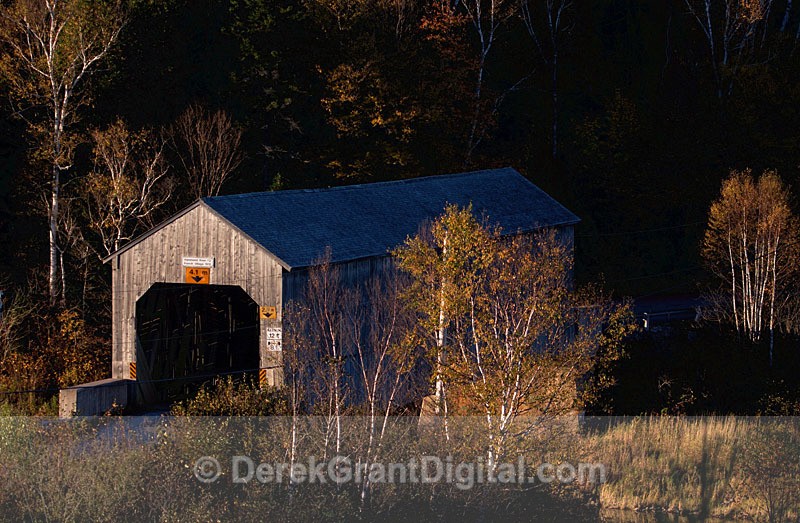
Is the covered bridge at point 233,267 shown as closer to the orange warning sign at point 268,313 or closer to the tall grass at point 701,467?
the orange warning sign at point 268,313

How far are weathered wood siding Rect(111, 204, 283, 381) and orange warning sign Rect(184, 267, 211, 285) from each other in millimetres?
184

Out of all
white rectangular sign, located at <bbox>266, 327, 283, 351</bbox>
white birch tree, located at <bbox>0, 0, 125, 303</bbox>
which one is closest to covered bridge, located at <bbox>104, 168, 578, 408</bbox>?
white rectangular sign, located at <bbox>266, 327, 283, 351</bbox>

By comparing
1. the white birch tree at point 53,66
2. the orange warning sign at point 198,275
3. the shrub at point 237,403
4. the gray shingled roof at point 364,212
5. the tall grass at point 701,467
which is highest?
the white birch tree at point 53,66

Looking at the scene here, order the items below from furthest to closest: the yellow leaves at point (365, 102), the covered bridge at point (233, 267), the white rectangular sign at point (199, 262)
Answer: the yellow leaves at point (365, 102) → the white rectangular sign at point (199, 262) → the covered bridge at point (233, 267)

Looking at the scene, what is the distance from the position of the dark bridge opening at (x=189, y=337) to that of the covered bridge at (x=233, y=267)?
0.08ft

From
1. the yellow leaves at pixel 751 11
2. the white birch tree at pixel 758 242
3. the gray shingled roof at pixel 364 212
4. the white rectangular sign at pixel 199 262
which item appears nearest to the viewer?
the gray shingled roof at pixel 364 212

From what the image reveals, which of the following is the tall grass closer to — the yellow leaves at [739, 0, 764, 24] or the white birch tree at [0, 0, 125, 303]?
the white birch tree at [0, 0, 125, 303]

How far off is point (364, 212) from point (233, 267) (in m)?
4.53

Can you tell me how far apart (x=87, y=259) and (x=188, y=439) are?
1268 centimetres

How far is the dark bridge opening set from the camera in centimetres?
2845

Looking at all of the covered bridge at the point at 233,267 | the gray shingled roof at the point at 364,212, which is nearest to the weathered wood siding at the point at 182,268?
the covered bridge at the point at 233,267

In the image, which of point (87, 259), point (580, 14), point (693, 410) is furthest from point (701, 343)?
point (580, 14)

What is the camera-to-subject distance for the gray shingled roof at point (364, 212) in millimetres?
26469

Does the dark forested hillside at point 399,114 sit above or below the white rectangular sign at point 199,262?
above
